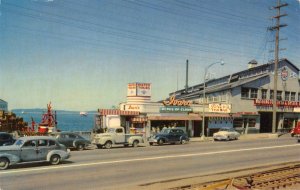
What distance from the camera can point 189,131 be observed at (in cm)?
4534

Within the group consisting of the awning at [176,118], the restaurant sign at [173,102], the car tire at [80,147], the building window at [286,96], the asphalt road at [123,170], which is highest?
the building window at [286,96]

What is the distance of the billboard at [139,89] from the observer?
43.9m

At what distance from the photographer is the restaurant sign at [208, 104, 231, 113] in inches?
1881

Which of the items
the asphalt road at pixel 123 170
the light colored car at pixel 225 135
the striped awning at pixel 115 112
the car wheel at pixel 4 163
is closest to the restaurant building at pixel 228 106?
the striped awning at pixel 115 112

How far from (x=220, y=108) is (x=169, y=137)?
16.6 metres

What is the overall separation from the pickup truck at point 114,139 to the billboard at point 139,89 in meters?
12.5

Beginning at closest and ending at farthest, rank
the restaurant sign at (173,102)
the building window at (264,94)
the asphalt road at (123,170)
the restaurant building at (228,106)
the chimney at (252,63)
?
the asphalt road at (123,170), the restaurant building at (228,106), the restaurant sign at (173,102), the building window at (264,94), the chimney at (252,63)

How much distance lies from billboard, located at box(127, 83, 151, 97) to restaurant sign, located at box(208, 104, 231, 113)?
9.37 meters

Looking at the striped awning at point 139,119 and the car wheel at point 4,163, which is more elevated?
the striped awning at point 139,119

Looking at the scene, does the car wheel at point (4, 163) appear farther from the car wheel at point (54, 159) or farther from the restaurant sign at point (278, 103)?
the restaurant sign at point (278, 103)

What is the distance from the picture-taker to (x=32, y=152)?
18.6m

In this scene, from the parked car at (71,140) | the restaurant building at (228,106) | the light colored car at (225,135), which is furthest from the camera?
the restaurant building at (228,106)

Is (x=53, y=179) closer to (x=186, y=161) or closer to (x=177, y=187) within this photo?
(x=177, y=187)

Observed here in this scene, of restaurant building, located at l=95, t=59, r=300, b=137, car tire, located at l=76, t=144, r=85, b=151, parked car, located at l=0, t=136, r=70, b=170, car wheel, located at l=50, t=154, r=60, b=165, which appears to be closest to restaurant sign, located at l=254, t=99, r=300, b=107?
restaurant building, located at l=95, t=59, r=300, b=137
